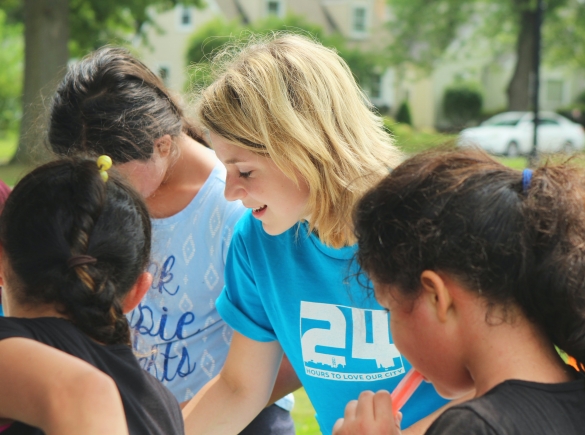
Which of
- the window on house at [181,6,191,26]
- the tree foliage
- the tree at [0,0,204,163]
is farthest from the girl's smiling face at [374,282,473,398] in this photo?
the window on house at [181,6,191,26]

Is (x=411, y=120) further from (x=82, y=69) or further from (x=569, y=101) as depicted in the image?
(x=82, y=69)

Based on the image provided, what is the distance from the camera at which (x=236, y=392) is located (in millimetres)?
2354

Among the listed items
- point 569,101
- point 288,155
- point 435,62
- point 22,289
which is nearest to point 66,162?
point 22,289

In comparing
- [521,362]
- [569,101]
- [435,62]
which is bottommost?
[569,101]

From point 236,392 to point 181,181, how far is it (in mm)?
812

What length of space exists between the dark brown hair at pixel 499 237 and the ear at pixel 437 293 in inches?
0.8

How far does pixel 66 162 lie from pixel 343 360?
0.91 metres

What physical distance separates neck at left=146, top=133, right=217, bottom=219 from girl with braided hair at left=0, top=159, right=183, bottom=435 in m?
0.94

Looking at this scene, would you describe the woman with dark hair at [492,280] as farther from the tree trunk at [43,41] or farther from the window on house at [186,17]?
the window on house at [186,17]

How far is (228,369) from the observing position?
236cm

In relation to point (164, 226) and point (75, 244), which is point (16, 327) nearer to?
point (75, 244)

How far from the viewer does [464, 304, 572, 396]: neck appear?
1.37 meters

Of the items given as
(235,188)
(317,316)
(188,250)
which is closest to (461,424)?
(317,316)

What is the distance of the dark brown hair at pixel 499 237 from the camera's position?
137cm
